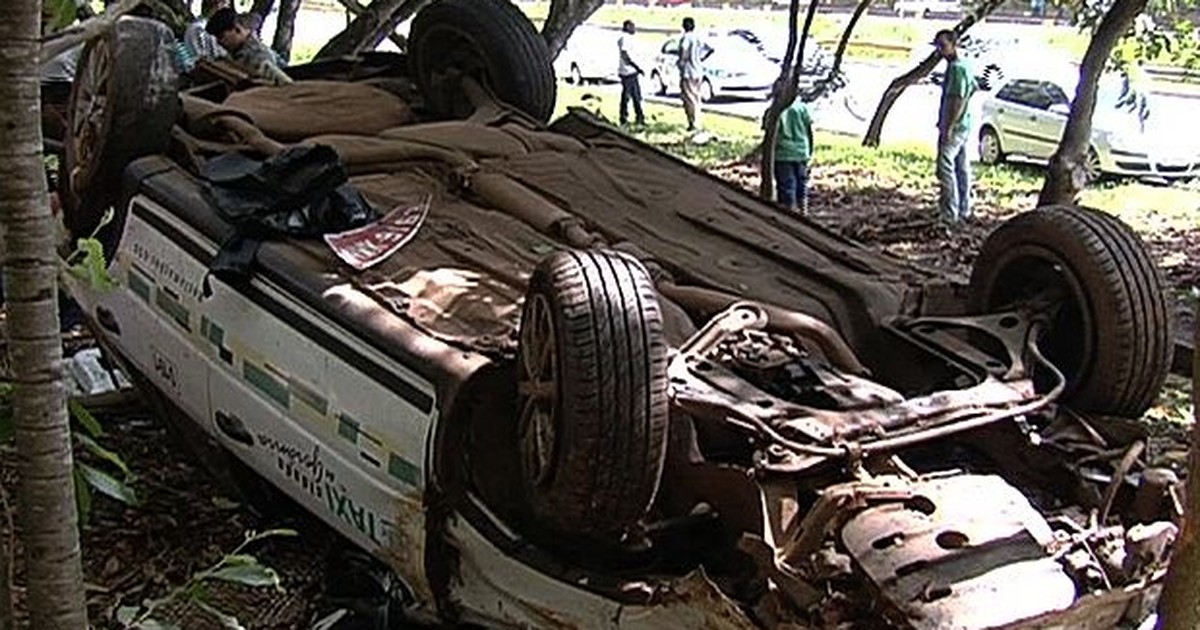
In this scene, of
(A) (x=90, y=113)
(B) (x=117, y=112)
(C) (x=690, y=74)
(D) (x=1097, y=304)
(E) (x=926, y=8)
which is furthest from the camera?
(E) (x=926, y=8)

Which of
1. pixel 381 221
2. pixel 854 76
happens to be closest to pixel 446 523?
pixel 381 221

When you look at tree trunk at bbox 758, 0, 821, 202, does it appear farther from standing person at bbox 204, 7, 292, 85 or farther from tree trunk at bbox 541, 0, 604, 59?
standing person at bbox 204, 7, 292, 85

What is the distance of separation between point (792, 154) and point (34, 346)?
10.8 m

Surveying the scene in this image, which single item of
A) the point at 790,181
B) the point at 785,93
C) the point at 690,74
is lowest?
the point at 690,74

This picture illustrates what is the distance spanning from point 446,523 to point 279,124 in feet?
8.25

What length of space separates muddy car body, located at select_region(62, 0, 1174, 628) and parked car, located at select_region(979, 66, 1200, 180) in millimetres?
12561

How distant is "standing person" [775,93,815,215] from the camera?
12.4m

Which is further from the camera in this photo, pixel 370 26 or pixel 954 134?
pixel 954 134

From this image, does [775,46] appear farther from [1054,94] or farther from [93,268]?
[93,268]

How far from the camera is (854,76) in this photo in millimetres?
28125

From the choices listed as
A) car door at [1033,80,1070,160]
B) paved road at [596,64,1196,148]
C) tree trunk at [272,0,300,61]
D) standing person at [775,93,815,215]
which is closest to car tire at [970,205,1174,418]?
standing person at [775,93,815,215]

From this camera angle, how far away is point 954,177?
1298 cm

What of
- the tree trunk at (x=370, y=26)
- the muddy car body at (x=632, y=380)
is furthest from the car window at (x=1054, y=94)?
the muddy car body at (x=632, y=380)

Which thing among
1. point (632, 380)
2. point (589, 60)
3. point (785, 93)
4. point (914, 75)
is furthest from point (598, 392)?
point (589, 60)
